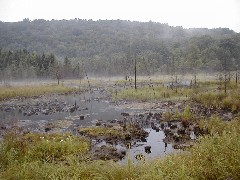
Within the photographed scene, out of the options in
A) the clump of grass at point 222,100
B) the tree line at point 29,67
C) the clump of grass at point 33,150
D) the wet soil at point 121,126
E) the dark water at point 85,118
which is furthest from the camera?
the tree line at point 29,67

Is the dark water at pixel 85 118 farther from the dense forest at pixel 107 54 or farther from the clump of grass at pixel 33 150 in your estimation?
the dense forest at pixel 107 54

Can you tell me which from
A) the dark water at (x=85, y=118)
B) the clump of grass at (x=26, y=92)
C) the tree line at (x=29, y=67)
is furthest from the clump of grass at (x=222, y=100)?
the tree line at (x=29, y=67)

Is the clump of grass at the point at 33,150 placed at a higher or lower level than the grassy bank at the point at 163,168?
lower

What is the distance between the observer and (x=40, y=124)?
25.0 meters

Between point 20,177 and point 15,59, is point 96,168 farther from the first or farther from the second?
point 15,59

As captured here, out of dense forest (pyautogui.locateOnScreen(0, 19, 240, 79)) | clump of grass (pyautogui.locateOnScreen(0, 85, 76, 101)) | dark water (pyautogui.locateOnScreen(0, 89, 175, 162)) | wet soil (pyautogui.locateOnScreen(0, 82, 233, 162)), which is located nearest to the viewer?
wet soil (pyautogui.locateOnScreen(0, 82, 233, 162))

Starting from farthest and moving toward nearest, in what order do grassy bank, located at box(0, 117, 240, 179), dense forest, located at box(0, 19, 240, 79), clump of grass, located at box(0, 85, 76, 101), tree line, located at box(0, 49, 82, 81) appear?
dense forest, located at box(0, 19, 240, 79) < tree line, located at box(0, 49, 82, 81) < clump of grass, located at box(0, 85, 76, 101) < grassy bank, located at box(0, 117, 240, 179)

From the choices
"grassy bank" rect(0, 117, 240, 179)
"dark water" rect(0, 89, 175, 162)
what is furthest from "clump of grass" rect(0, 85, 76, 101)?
"grassy bank" rect(0, 117, 240, 179)

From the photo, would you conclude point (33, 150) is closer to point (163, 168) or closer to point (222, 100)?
point (163, 168)

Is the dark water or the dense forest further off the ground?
the dense forest

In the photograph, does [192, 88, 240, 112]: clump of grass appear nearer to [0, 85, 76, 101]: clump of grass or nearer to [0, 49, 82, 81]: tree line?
[0, 85, 76, 101]: clump of grass

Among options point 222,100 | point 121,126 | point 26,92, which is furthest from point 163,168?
point 26,92

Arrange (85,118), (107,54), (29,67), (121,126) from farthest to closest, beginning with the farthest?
1. (107,54)
2. (29,67)
3. (85,118)
4. (121,126)

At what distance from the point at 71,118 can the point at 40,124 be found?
11.3 ft
